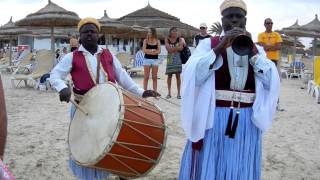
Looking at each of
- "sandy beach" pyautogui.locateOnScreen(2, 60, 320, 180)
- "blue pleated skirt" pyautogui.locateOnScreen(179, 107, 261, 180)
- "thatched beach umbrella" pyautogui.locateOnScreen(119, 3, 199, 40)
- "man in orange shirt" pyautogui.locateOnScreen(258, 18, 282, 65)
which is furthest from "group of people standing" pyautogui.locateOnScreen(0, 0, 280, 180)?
"thatched beach umbrella" pyautogui.locateOnScreen(119, 3, 199, 40)

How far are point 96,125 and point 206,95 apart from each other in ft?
3.17

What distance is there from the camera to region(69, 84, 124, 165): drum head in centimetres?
338

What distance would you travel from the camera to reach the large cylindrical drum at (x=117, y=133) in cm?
338

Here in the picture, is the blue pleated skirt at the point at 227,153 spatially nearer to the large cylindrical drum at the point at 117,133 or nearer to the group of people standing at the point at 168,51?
the large cylindrical drum at the point at 117,133

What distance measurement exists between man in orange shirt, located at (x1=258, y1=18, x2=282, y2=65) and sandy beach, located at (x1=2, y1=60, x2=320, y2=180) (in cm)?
113

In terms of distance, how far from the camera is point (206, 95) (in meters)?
3.01

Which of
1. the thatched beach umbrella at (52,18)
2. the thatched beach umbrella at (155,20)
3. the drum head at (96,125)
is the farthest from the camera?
the thatched beach umbrella at (155,20)

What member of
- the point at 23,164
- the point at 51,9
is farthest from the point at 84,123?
the point at 51,9

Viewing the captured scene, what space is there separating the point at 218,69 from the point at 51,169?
264 centimetres

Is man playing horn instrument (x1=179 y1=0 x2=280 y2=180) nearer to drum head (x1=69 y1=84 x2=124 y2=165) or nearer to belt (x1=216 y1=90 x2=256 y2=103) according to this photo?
belt (x1=216 y1=90 x2=256 y2=103)

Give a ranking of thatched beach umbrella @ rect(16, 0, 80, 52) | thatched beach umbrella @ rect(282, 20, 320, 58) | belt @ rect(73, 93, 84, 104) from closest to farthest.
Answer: belt @ rect(73, 93, 84, 104)
thatched beach umbrella @ rect(16, 0, 80, 52)
thatched beach umbrella @ rect(282, 20, 320, 58)

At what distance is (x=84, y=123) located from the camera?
368cm

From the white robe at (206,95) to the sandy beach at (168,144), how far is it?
184cm

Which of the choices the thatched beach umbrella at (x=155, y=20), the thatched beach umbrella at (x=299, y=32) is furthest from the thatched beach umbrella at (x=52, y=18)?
the thatched beach umbrella at (x=155, y=20)
